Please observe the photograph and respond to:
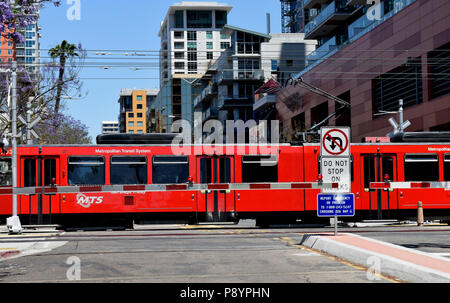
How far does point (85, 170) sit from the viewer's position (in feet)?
81.9

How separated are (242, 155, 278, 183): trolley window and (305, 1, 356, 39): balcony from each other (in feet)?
127

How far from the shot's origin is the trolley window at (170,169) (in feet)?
82.8

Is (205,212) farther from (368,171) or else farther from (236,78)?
(236,78)

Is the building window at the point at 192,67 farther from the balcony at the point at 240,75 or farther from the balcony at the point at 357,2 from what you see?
the balcony at the point at 357,2

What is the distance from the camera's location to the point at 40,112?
43812 millimetres

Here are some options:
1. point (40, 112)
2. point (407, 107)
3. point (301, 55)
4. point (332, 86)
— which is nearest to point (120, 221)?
point (40, 112)

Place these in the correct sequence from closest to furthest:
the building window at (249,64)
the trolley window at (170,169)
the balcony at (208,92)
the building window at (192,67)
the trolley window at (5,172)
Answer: the trolley window at (5,172) → the trolley window at (170,169) → the building window at (249,64) → the balcony at (208,92) → the building window at (192,67)

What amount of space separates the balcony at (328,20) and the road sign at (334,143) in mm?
47431

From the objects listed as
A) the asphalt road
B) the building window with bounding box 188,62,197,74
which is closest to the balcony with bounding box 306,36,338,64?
the asphalt road

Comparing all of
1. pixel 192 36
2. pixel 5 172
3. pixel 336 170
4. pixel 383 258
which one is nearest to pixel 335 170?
pixel 336 170

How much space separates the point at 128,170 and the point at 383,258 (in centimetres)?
1509

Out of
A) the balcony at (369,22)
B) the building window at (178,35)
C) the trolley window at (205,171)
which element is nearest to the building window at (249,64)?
the balcony at (369,22)

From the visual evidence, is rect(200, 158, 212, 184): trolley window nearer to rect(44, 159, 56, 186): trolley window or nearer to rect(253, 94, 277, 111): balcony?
rect(44, 159, 56, 186): trolley window

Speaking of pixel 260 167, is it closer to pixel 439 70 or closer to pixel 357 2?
pixel 439 70
